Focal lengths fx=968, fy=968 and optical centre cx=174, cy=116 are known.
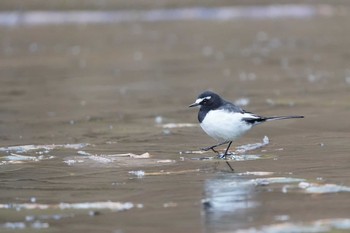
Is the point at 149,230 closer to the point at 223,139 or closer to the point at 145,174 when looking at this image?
the point at 145,174

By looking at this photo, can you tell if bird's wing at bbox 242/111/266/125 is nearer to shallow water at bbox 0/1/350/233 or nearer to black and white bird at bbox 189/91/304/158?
black and white bird at bbox 189/91/304/158

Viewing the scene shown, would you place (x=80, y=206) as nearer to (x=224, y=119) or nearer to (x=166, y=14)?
(x=224, y=119)

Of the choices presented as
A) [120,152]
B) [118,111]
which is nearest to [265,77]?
[118,111]

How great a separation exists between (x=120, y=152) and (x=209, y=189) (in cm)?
264

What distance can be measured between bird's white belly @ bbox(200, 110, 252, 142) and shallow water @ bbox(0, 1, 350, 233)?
319mm

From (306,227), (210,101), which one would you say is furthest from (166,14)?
(306,227)

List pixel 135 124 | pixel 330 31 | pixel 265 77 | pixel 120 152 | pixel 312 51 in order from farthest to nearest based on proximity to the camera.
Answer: pixel 330 31 → pixel 312 51 → pixel 265 77 → pixel 135 124 → pixel 120 152

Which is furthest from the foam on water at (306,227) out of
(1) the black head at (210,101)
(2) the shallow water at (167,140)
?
(1) the black head at (210,101)

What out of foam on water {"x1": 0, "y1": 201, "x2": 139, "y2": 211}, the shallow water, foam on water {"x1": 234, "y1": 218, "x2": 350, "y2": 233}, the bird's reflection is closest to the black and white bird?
the shallow water

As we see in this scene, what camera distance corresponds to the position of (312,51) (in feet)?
80.0

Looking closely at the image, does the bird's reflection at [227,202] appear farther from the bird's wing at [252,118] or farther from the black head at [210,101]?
the black head at [210,101]

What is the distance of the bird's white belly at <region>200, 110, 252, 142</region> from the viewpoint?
33.0 ft

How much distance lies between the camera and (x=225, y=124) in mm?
10062

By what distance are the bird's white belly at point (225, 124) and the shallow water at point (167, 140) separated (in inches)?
12.5
